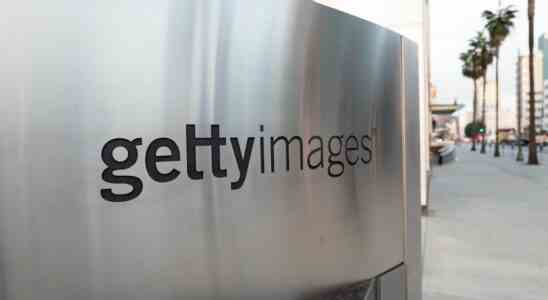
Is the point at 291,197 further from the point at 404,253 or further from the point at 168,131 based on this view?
the point at 404,253

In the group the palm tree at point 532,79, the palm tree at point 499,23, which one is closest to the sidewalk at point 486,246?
the palm tree at point 532,79

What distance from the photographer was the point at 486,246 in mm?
6852

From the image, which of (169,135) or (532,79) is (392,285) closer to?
(169,135)

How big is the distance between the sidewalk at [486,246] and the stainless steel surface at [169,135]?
344 centimetres

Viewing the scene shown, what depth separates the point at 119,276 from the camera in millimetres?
1544

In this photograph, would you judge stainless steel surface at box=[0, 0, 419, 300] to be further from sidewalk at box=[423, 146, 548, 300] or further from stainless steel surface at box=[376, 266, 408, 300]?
sidewalk at box=[423, 146, 548, 300]

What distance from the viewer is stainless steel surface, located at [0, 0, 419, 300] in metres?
1.40

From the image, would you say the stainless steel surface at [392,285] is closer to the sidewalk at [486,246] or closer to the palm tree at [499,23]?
the sidewalk at [486,246]

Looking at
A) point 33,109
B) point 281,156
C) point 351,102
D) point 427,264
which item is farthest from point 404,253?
point 427,264

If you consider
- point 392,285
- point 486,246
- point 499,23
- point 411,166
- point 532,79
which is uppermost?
point 499,23

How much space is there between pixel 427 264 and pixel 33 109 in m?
5.69

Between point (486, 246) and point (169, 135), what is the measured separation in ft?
22.1

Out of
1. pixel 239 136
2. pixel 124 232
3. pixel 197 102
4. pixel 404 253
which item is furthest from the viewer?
pixel 404 253

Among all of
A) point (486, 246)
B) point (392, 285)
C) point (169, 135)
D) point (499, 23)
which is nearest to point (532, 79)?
point (499, 23)
